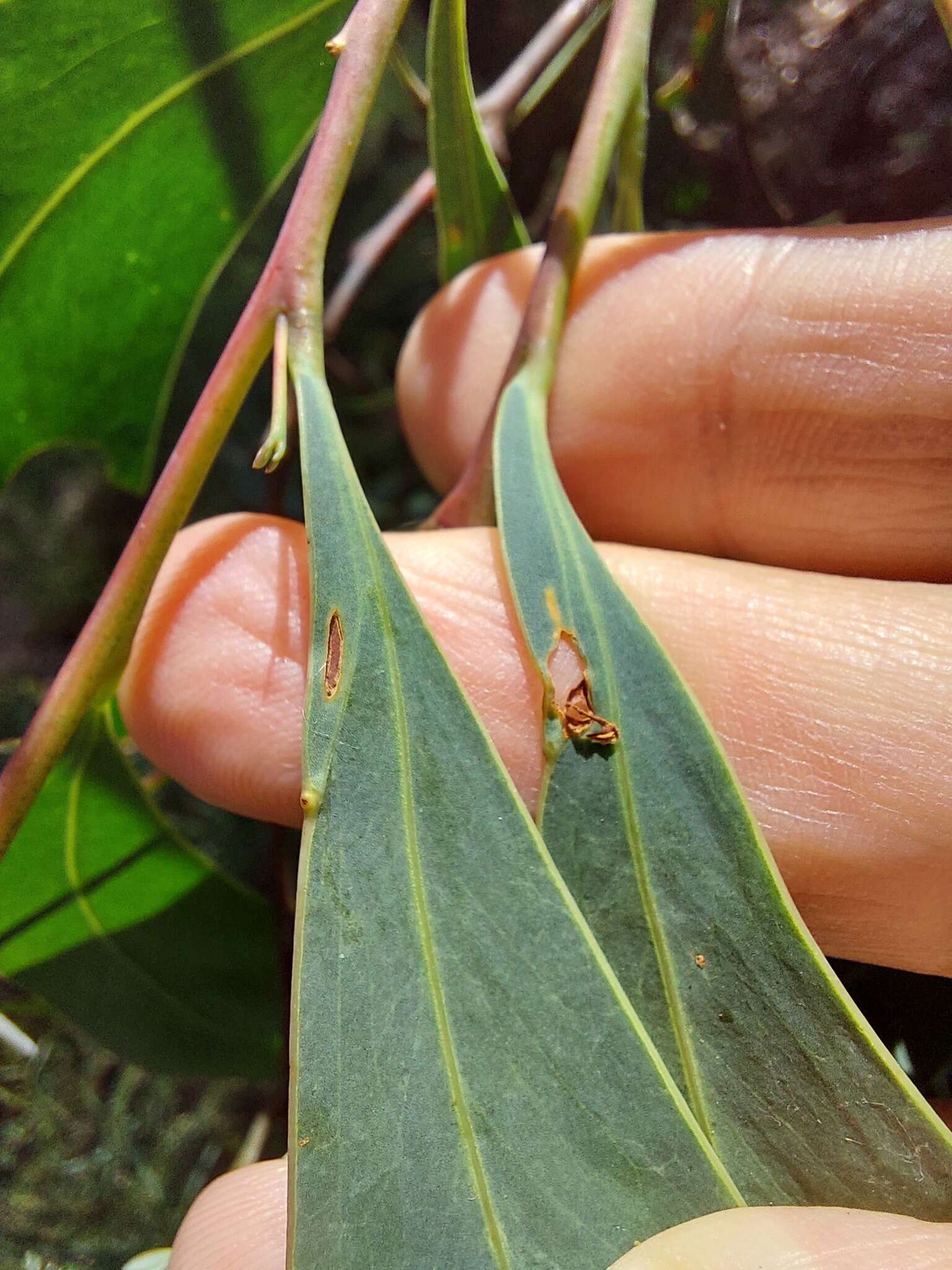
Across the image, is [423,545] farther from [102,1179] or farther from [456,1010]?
[102,1179]

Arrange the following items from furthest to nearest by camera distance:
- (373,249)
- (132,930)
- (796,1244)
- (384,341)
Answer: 1. (384,341)
2. (373,249)
3. (132,930)
4. (796,1244)

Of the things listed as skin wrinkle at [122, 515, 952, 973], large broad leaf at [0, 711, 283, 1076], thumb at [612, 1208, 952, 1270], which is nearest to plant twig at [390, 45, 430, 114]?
skin wrinkle at [122, 515, 952, 973]

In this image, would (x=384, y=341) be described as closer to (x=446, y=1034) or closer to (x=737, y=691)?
(x=737, y=691)

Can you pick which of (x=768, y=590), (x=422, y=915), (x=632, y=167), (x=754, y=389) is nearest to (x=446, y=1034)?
(x=422, y=915)

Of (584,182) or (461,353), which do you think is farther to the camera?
(461,353)

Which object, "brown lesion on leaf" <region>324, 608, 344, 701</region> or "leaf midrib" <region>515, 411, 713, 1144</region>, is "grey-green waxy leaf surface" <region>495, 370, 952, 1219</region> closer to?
"leaf midrib" <region>515, 411, 713, 1144</region>

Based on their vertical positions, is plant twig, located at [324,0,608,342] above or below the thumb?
above

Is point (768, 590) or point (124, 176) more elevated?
point (124, 176)
